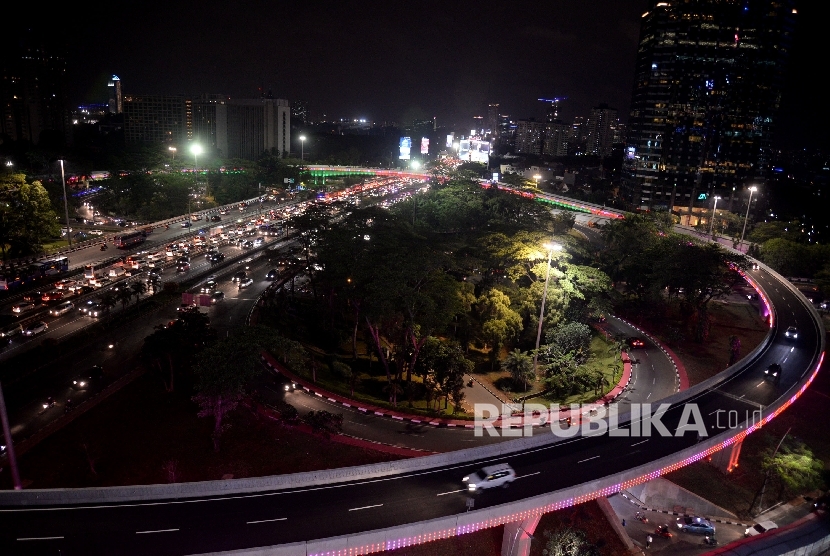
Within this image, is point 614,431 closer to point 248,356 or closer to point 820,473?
point 820,473

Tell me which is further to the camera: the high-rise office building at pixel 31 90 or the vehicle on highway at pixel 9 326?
the high-rise office building at pixel 31 90

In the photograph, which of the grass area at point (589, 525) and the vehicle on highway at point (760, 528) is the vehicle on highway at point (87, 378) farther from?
the vehicle on highway at point (760, 528)

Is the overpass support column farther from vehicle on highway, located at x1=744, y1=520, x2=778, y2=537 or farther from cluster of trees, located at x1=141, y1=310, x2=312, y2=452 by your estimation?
vehicle on highway, located at x1=744, y1=520, x2=778, y2=537

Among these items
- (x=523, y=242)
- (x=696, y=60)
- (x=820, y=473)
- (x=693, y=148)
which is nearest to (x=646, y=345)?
(x=523, y=242)

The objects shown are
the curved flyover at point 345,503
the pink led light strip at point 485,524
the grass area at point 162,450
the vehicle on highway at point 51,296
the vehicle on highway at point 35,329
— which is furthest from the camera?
the vehicle on highway at point 51,296

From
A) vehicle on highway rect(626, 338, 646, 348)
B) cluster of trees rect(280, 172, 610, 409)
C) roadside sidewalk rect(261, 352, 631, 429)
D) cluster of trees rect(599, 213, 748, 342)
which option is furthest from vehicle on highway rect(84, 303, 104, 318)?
cluster of trees rect(599, 213, 748, 342)

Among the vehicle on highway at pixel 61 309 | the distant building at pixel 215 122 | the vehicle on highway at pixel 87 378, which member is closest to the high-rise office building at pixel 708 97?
the distant building at pixel 215 122

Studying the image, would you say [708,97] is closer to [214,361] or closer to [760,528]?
[760,528]
